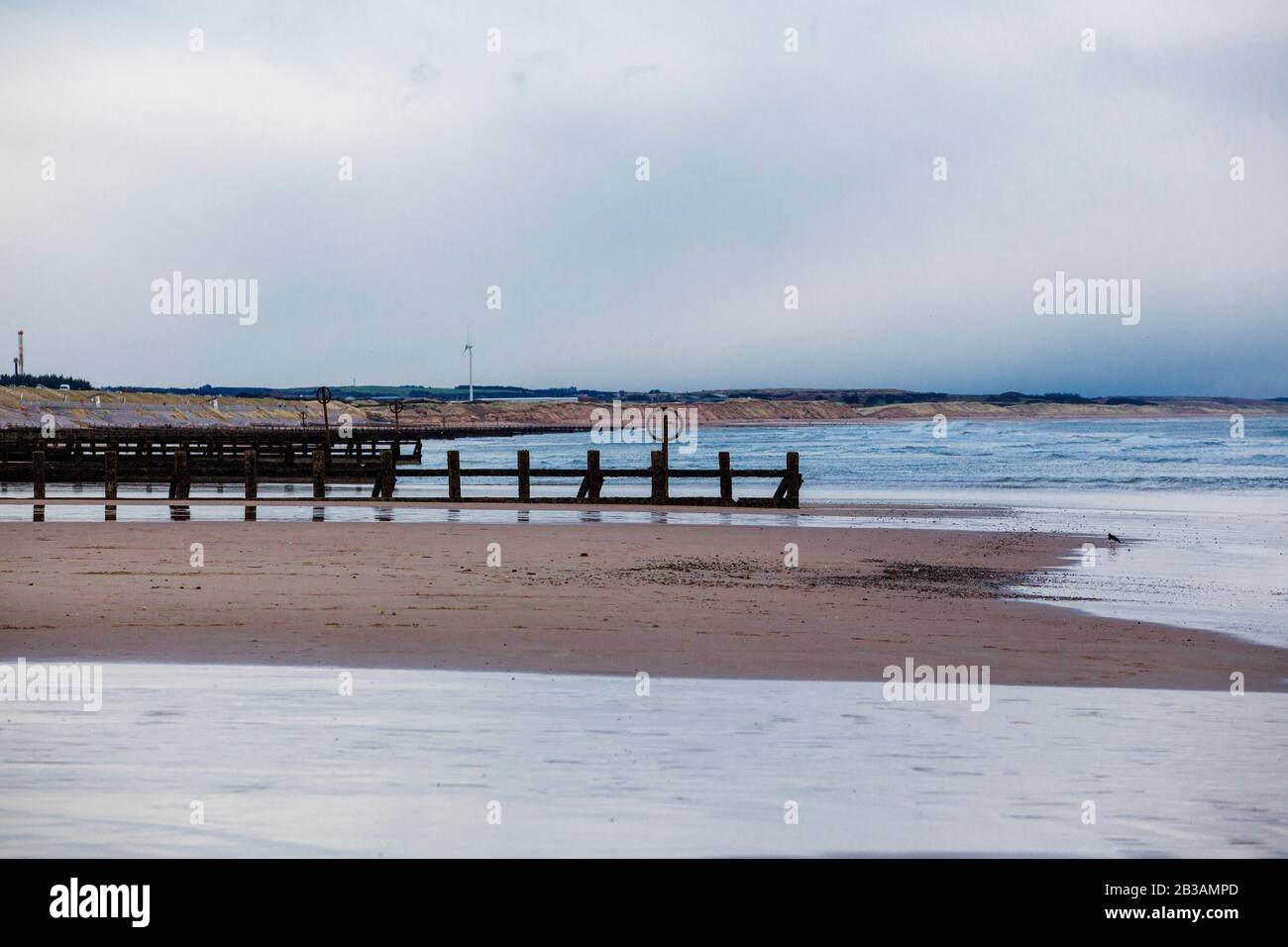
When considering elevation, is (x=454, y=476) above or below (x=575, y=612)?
above

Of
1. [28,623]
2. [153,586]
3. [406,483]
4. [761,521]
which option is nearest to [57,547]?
[153,586]

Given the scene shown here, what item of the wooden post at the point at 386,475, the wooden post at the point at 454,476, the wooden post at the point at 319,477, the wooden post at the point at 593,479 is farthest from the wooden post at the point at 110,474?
the wooden post at the point at 593,479

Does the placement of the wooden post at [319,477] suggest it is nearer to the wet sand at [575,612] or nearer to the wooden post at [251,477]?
the wooden post at [251,477]

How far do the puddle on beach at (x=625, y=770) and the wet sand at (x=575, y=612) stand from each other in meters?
1.02

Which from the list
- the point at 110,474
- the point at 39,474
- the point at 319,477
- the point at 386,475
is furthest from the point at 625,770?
the point at 39,474

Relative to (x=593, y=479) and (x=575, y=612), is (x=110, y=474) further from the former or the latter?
(x=575, y=612)

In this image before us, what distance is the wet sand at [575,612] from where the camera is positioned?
36.4 feet

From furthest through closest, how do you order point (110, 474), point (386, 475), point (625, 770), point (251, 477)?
point (386, 475)
point (110, 474)
point (251, 477)
point (625, 770)

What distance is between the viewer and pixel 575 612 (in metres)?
13.6

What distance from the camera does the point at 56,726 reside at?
8.33 metres

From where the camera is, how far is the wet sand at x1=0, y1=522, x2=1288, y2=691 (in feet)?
36.4

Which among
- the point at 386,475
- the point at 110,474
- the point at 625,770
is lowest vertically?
the point at 625,770

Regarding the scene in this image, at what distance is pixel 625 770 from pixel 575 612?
20.5 feet

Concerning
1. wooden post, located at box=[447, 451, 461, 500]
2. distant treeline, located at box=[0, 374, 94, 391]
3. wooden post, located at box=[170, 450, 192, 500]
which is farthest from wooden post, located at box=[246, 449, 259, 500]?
distant treeline, located at box=[0, 374, 94, 391]
